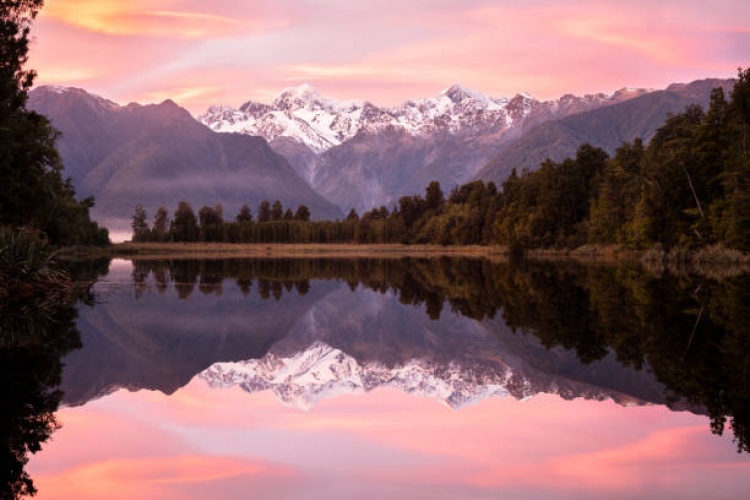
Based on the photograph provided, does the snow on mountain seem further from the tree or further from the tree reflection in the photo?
the tree

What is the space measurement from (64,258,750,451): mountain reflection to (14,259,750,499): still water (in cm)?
9

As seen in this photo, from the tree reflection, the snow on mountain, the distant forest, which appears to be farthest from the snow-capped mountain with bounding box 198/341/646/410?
the distant forest

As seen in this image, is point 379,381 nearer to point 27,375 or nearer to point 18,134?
point 27,375

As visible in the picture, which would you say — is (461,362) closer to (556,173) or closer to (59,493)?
(59,493)

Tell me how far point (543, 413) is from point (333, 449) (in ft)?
14.2

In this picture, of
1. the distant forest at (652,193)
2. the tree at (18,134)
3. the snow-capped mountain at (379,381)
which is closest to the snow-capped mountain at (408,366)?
the snow-capped mountain at (379,381)

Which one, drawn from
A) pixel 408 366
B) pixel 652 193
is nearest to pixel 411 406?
pixel 408 366

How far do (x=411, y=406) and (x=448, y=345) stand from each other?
9715 mm

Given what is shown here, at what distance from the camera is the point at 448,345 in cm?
2536

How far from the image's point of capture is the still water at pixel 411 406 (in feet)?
34.7

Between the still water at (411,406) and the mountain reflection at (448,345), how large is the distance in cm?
9

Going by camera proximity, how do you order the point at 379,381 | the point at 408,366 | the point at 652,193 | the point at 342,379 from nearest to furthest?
1. the point at 379,381
2. the point at 342,379
3. the point at 408,366
4. the point at 652,193

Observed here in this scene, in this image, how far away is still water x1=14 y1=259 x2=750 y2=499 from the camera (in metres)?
10.6

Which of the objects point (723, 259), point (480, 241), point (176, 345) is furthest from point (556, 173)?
point (176, 345)
